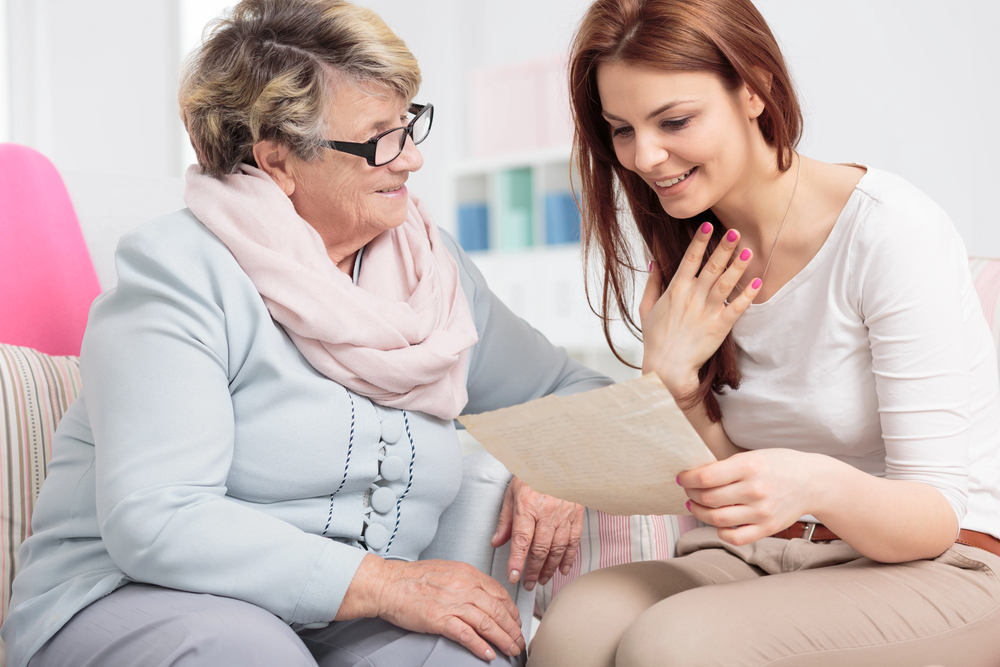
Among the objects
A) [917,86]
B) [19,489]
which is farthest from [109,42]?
[917,86]

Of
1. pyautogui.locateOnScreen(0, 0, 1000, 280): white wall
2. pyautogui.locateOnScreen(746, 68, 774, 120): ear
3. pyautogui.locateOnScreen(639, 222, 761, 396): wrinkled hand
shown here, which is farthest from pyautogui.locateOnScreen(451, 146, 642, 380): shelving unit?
pyautogui.locateOnScreen(746, 68, 774, 120): ear

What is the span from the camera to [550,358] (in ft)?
4.61

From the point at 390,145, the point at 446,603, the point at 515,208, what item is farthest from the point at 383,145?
the point at 515,208

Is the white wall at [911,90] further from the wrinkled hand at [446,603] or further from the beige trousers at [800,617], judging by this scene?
the wrinkled hand at [446,603]

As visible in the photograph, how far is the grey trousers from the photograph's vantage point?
814 millimetres

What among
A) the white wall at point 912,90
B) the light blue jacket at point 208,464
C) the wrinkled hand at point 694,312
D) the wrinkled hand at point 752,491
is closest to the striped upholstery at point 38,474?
the light blue jacket at point 208,464

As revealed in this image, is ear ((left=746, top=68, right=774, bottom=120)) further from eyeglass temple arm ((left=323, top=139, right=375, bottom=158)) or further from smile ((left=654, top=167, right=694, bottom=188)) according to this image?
eyeglass temple arm ((left=323, top=139, right=375, bottom=158))

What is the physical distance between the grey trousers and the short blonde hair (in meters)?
0.56

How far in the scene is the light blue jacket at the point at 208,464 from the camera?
0.88 metres

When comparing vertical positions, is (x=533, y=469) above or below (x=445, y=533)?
above

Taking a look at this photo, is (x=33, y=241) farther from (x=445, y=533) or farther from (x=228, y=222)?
(x=445, y=533)

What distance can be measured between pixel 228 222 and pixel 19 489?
52 cm

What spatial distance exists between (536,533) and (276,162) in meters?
0.62

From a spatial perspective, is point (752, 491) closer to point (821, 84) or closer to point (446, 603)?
point (446, 603)
